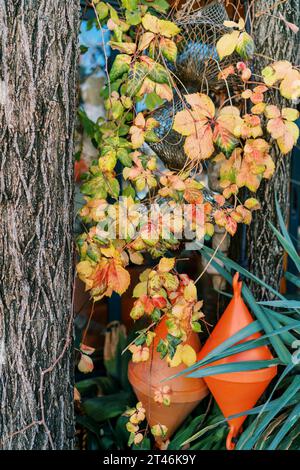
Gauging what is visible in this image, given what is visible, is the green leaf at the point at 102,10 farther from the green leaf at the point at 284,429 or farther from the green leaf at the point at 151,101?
the green leaf at the point at 284,429

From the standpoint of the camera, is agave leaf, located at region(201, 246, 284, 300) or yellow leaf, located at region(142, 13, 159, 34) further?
agave leaf, located at region(201, 246, 284, 300)

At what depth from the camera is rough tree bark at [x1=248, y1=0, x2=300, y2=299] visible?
1.80 metres

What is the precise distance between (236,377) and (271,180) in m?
0.80

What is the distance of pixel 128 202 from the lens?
1.52 meters

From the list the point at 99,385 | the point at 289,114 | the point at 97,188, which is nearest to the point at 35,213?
the point at 97,188

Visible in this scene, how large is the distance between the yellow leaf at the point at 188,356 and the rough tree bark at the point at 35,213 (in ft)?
1.28

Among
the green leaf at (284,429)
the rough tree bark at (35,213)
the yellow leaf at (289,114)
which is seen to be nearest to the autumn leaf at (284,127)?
the yellow leaf at (289,114)

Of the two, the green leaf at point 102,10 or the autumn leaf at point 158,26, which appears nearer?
the autumn leaf at point 158,26

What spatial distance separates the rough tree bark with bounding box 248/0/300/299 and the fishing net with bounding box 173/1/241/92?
0.18 metres

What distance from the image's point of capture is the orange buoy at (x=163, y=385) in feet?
5.54

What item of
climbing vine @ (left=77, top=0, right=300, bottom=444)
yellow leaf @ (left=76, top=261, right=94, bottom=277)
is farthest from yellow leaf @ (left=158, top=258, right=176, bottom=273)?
yellow leaf @ (left=76, top=261, right=94, bottom=277)

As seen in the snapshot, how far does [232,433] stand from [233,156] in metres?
0.97

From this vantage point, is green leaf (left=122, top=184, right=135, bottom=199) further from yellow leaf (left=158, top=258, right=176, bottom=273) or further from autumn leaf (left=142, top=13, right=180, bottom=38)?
autumn leaf (left=142, top=13, right=180, bottom=38)

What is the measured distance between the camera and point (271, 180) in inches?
74.0
